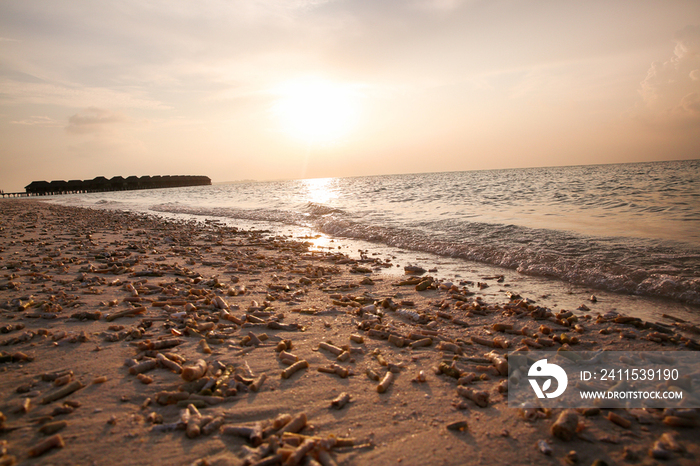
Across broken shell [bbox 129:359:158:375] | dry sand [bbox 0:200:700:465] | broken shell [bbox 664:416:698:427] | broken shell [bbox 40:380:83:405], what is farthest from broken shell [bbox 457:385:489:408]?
broken shell [bbox 40:380:83:405]

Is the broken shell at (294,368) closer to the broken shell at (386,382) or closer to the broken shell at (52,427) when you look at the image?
the broken shell at (386,382)

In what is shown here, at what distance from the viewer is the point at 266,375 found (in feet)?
11.4

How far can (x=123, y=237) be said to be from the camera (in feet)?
41.3

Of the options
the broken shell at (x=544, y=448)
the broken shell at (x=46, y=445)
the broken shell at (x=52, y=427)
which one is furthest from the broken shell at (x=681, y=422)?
the broken shell at (x=52, y=427)

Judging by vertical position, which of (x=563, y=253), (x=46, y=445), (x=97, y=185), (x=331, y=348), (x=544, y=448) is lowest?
(x=544, y=448)

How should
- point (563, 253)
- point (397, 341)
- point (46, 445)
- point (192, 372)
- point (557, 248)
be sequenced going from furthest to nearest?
point (557, 248), point (563, 253), point (397, 341), point (192, 372), point (46, 445)

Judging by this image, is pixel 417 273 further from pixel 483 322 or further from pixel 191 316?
pixel 191 316

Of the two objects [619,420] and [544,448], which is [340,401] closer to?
[544,448]

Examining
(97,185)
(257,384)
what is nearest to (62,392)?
(257,384)

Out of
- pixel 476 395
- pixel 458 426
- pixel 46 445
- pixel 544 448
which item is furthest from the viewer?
pixel 476 395

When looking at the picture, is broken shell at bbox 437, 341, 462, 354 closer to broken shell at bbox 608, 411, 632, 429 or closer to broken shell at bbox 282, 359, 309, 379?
broken shell at bbox 608, 411, 632, 429

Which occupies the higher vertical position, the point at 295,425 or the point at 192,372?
the point at 192,372

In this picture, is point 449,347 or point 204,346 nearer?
point 204,346

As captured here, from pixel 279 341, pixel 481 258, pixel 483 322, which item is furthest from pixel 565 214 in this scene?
pixel 279 341
